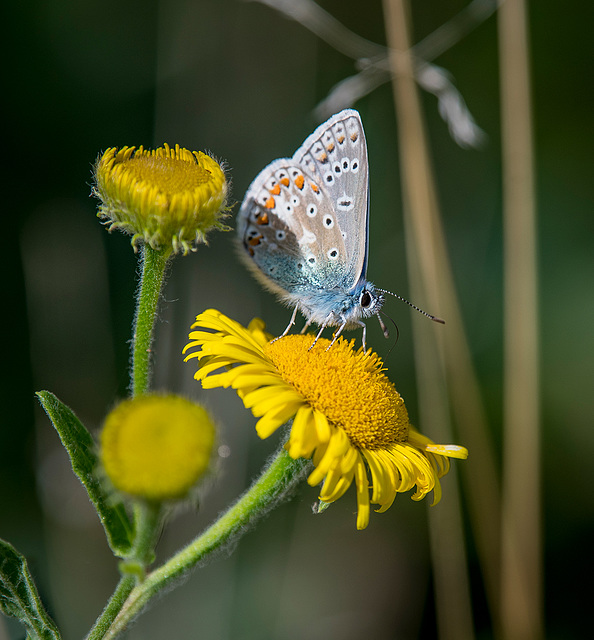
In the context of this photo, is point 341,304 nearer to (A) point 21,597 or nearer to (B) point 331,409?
(B) point 331,409

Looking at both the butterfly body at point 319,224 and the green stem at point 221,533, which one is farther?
the butterfly body at point 319,224

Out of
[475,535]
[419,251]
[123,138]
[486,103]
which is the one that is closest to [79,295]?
[123,138]

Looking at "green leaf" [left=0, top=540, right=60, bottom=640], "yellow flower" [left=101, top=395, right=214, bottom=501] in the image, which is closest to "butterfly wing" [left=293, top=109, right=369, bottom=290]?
"yellow flower" [left=101, top=395, right=214, bottom=501]

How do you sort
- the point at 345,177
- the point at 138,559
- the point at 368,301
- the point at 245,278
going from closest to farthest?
the point at 138,559, the point at 345,177, the point at 368,301, the point at 245,278

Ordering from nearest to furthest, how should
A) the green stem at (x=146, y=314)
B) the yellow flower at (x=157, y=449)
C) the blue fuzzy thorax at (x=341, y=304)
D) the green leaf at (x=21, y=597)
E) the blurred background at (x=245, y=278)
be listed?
the yellow flower at (x=157, y=449)
the green leaf at (x=21, y=597)
the green stem at (x=146, y=314)
the blue fuzzy thorax at (x=341, y=304)
the blurred background at (x=245, y=278)

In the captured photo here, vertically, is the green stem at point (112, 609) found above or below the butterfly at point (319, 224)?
below

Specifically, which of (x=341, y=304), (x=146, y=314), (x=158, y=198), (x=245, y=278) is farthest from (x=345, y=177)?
(x=245, y=278)

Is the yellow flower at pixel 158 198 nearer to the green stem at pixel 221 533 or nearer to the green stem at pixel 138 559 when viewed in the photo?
the green stem at pixel 221 533

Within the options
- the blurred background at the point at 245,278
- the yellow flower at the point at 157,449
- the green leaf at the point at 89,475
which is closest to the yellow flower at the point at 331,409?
the yellow flower at the point at 157,449
